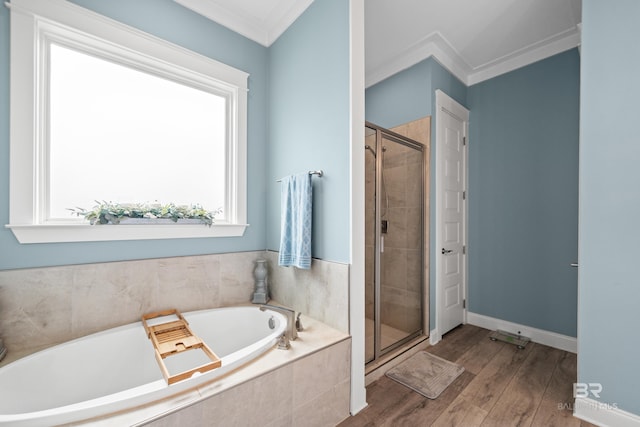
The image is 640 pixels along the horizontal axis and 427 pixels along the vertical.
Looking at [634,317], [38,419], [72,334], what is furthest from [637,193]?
[72,334]

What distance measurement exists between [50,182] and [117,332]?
3.11 feet

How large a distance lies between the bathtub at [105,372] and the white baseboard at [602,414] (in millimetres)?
1833

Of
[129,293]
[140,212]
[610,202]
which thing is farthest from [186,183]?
[610,202]

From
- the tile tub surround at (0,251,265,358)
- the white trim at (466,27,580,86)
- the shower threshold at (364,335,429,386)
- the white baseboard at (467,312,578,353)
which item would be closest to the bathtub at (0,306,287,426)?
the tile tub surround at (0,251,265,358)

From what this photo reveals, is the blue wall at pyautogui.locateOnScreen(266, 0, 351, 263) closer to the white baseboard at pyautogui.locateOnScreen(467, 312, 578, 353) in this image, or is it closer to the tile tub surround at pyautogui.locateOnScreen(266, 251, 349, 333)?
the tile tub surround at pyautogui.locateOnScreen(266, 251, 349, 333)

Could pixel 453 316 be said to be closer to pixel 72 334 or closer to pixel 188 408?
pixel 188 408

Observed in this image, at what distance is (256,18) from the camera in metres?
2.17

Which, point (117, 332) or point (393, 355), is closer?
point (117, 332)

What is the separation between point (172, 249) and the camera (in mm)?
1899

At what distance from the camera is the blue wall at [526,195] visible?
2.42 metres

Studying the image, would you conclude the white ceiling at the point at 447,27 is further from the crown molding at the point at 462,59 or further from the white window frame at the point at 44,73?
the white window frame at the point at 44,73
